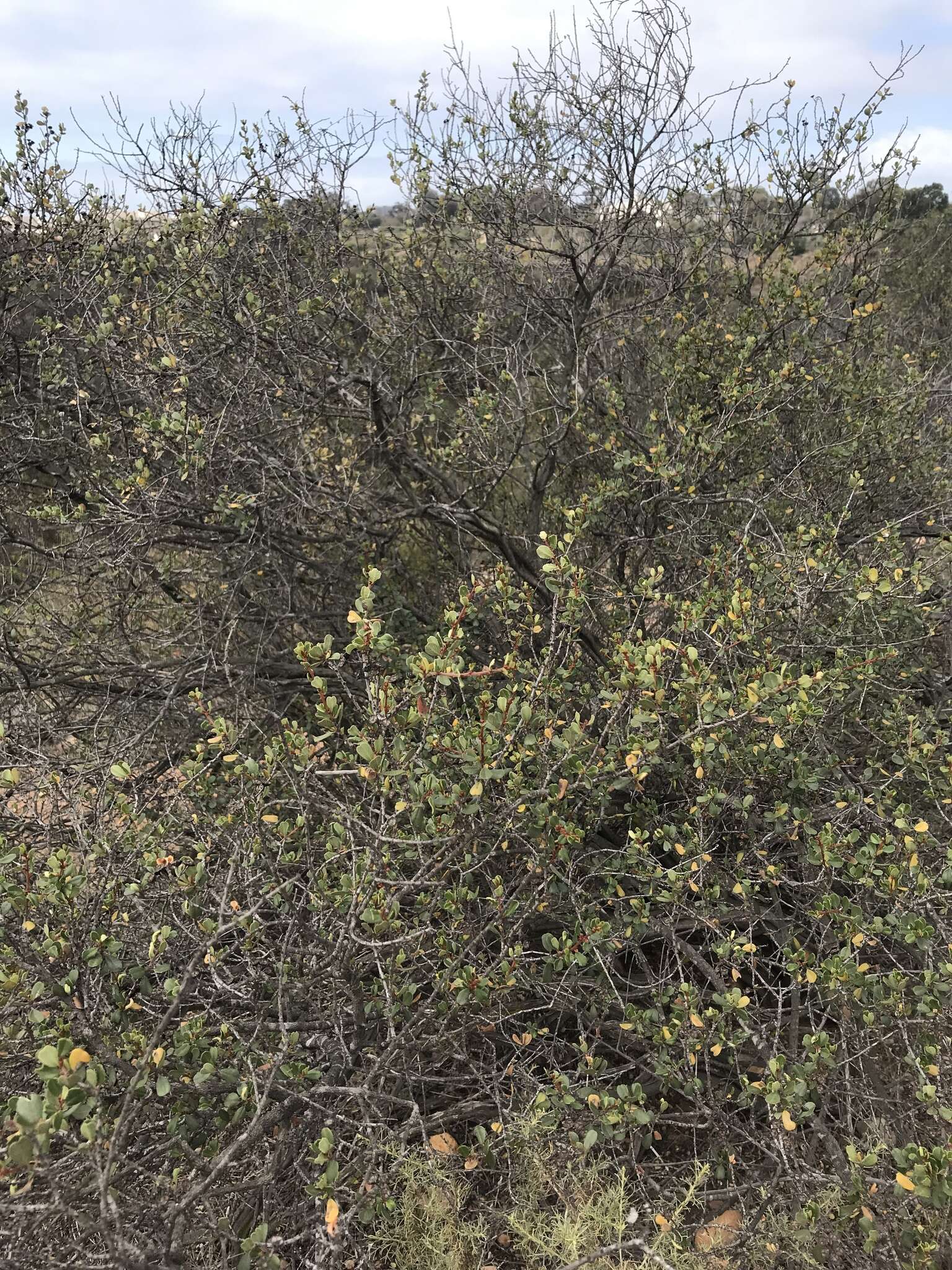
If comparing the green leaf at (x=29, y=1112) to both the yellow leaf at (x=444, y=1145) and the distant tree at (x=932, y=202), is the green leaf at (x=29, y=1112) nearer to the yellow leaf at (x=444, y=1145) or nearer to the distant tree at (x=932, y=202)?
the yellow leaf at (x=444, y=1145)

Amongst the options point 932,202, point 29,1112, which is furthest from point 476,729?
point 932,202

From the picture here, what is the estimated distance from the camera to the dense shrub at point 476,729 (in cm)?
206

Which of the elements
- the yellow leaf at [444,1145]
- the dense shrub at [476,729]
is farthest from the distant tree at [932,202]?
the yellow leaf at [444,1145]

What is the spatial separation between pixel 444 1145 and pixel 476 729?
5.71 feet

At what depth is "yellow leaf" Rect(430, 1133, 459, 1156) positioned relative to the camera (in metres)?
2.40

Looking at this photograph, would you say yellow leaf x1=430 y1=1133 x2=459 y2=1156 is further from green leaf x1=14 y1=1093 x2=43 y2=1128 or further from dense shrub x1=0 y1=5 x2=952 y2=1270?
green leaf x1=14 y1=1093 x2=43 y2=1128

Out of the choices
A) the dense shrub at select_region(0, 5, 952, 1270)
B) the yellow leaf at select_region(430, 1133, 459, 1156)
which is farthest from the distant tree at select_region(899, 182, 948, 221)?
the yellow leaf at select_region(430, 1133, 459, 1156)

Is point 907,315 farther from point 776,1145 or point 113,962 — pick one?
point 113,962

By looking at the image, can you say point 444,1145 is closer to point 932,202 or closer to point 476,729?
point 476,729

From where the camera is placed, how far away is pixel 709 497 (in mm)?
3748

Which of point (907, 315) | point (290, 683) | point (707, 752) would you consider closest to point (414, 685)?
point (707, 752)

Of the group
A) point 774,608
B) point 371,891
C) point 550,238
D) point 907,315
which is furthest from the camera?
point 907,315

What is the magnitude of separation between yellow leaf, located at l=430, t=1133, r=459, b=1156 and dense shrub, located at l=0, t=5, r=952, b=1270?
3cm

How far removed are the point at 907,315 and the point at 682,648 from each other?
9330 millimetres
